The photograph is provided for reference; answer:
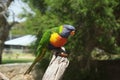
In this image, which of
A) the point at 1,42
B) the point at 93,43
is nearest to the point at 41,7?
the point at 93,43

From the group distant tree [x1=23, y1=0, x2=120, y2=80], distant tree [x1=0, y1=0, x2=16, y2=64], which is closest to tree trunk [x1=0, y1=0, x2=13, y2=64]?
distant tree [x1=0, y1=0, x2=16, y2=64]

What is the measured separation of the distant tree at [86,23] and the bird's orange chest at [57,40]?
152 inches

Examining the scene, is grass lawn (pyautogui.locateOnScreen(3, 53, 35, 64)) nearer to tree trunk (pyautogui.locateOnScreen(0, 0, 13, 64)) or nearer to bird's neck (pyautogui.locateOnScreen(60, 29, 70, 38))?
tree trunk (pyautogui.locateOnScreen(0, 0, 13, 64))

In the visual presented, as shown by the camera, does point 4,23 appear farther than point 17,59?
No

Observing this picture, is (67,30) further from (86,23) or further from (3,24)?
(3,24)

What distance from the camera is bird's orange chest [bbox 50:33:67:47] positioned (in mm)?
5266

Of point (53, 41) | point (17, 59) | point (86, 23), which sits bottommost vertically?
point (17, 59)

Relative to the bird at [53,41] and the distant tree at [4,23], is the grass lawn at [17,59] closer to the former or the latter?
the distant tree at [4,23]

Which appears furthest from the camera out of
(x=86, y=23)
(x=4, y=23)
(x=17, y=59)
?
(x=17, y=59)

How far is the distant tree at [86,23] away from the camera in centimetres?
930

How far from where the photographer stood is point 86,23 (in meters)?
9.54

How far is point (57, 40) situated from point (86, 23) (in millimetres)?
4327

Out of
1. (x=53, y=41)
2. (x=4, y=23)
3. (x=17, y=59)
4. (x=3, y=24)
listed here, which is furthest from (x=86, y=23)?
(x=17, y=59)

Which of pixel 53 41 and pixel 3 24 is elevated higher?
pixel 53 41
